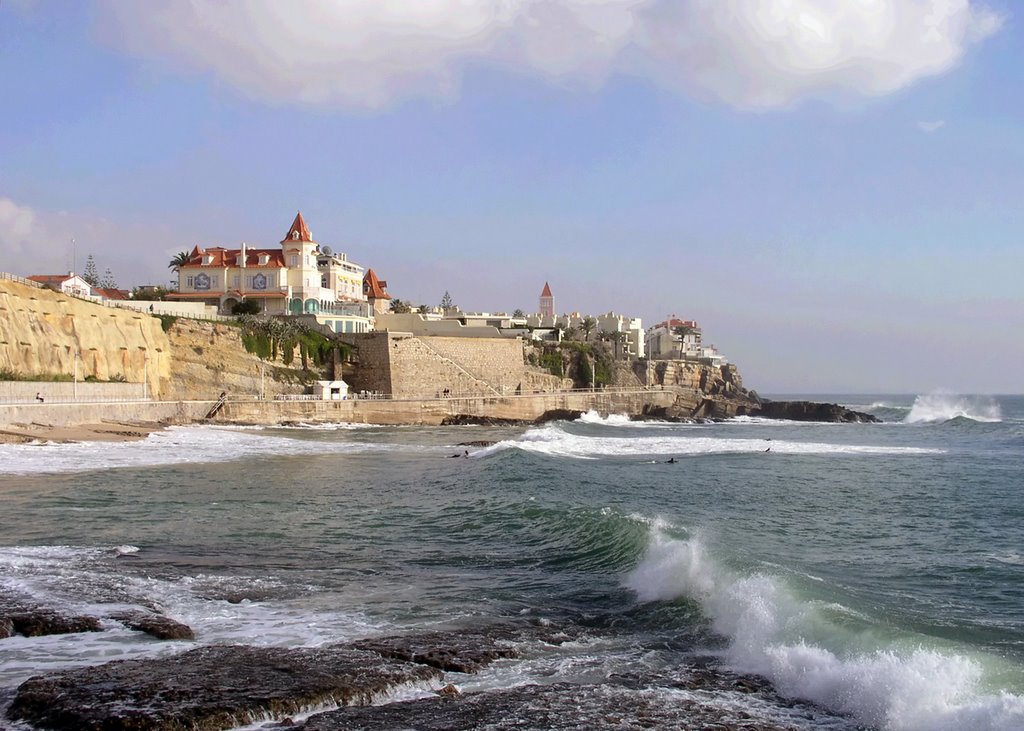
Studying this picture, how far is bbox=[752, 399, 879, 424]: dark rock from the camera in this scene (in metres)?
63.8

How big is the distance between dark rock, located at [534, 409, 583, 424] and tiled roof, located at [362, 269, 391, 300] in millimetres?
20465

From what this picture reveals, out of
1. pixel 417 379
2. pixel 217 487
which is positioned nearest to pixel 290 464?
pixel 217 487

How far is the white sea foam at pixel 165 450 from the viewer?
74.8 feet

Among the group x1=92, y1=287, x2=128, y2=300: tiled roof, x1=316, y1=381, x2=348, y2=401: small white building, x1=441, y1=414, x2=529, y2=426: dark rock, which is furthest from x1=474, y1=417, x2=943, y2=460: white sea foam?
x1=92, y1=287, x2=128, y2=300: tiled roof

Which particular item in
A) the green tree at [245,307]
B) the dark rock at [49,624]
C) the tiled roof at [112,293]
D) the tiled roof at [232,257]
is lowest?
the dark rock at [49,624]

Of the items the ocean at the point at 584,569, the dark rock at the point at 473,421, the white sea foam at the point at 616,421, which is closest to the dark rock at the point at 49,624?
the ocean at the point at 584,569

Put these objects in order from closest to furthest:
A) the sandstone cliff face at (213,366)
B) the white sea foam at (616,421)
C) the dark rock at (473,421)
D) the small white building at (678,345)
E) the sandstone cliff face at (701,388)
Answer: the sandstone cliff face at (213,366)
the dark rock at (473,421)
the white sea foam at (616,421)
the sandstone cliff face at (701,388)
the small white building at (678,345)

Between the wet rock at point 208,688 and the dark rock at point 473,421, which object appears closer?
the wet rock at point 208,688

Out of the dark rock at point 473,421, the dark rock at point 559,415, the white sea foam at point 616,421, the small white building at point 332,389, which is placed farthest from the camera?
the dark rock at point 559,415

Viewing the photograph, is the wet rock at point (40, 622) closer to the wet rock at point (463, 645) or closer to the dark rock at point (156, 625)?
the dark rock at point (156, 625)

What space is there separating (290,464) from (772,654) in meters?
19.3

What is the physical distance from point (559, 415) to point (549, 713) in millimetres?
51013

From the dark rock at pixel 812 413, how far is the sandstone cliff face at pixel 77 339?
42668mm

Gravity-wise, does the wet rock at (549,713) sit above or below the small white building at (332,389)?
below
